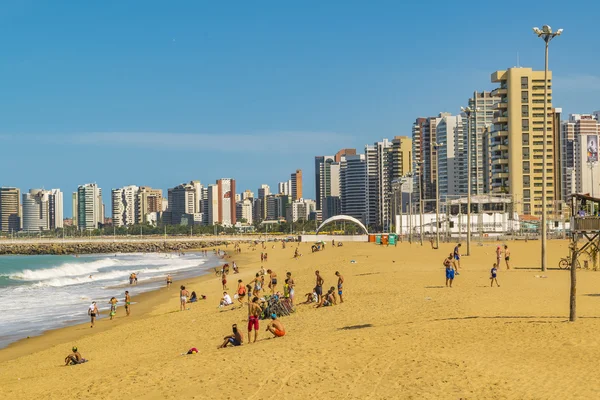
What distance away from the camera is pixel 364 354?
542 inches

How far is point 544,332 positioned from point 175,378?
27.6ft

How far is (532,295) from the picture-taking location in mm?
21734

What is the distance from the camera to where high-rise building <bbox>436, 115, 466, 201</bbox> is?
557ft


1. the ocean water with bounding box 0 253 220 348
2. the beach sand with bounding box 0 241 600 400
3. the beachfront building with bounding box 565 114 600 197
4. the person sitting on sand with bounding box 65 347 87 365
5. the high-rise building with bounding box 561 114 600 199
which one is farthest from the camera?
the high-rise building with bounding box 561 114 600 199

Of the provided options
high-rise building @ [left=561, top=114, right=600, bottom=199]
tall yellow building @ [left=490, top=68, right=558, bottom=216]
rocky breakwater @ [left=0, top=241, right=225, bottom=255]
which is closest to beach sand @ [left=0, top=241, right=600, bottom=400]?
tall yellow building @ [left=490, top=68, right=558, bottom=216]

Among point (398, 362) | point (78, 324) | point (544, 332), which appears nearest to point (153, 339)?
point (78, 324)

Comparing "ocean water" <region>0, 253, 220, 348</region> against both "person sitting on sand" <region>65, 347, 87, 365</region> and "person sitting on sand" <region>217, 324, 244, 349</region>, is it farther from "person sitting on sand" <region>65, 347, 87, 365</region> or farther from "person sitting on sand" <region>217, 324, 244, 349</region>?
"person sitting on sand" <region>217, 324, 244, 349</region>

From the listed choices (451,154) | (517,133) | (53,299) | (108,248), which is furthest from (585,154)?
(53,299)

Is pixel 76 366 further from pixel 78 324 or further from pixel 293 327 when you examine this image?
pixel 78 324

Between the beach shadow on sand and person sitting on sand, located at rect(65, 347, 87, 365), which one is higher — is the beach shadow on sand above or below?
above

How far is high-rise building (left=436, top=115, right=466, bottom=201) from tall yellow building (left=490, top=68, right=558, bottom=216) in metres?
66.3

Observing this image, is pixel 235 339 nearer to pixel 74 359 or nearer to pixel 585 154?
pixel 74 359

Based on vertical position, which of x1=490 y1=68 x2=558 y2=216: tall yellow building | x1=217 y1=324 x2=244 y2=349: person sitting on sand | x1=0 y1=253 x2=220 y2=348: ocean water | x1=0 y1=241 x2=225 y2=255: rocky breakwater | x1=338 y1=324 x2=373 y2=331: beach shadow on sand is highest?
x1=490 y1=68 x2=558 y2=216: tall yellow building

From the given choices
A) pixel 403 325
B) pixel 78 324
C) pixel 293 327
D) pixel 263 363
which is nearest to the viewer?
pixel 263 363
